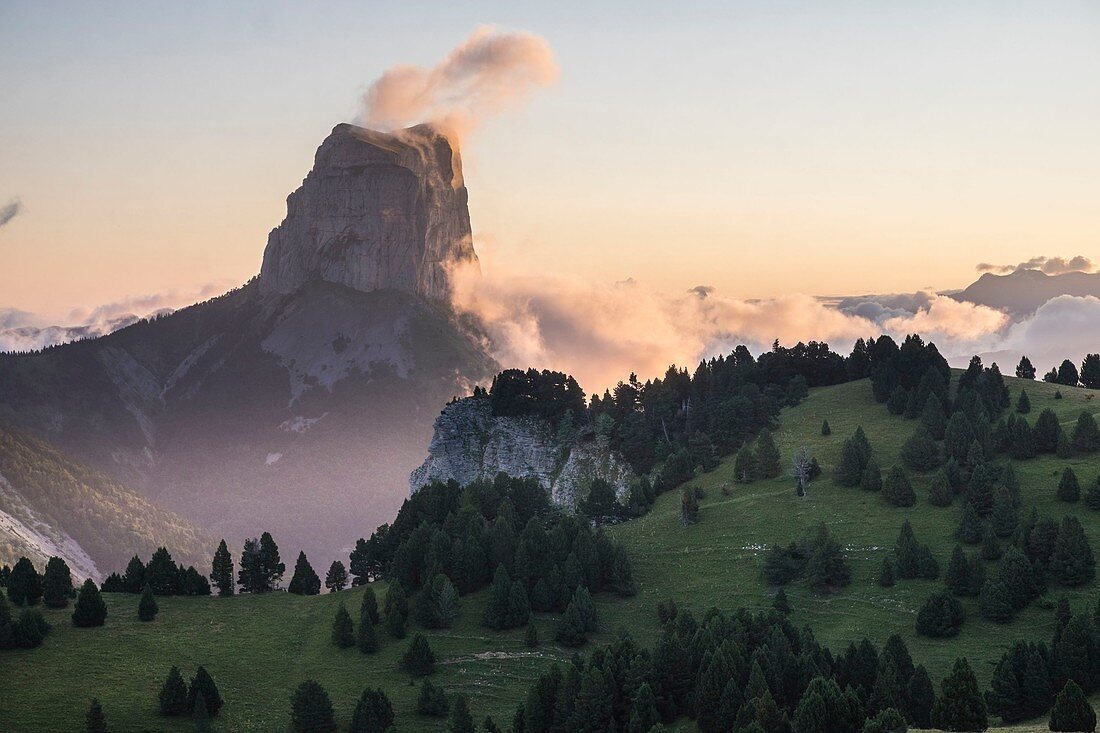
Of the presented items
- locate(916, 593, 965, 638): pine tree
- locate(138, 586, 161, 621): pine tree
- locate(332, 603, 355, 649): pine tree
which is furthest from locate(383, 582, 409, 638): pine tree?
locate(916, 593, 965, 638): pine tree

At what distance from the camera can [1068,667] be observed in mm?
107812

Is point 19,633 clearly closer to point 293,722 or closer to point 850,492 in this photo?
point 293,722

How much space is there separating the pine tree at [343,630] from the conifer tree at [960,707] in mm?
69369

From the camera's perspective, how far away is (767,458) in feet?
596

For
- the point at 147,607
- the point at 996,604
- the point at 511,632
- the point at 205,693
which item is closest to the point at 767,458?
the point at 511,632

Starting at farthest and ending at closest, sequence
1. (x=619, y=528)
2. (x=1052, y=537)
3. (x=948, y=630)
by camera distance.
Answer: (x=619, y=528), (x=1052, y=537), (x=948, y=630)

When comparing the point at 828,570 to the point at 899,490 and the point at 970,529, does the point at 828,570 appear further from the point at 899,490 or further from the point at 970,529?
the point at 899,490

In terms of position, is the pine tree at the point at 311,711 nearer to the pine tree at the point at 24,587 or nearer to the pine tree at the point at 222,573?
the pine tree at the point at 24,587

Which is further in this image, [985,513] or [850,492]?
[850,492]

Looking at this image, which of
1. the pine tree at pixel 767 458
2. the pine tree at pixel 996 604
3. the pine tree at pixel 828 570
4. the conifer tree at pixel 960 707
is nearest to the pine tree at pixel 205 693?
the pine tree at pixel 828 570

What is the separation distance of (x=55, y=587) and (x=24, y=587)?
406cm

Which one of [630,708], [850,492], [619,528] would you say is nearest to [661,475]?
[619,528]

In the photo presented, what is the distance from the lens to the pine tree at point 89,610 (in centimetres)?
14688

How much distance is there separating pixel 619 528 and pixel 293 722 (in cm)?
6750
